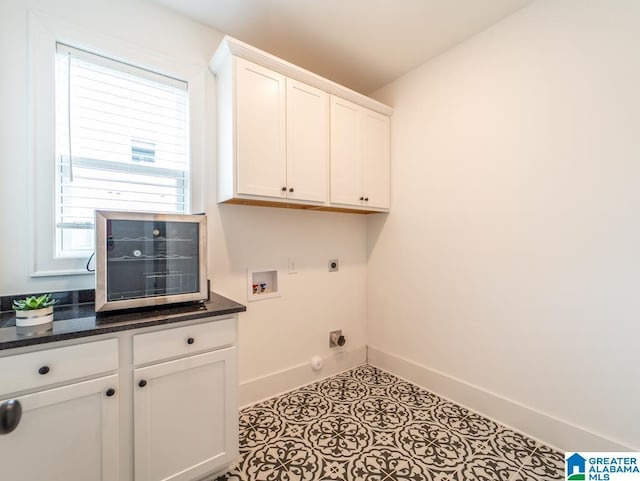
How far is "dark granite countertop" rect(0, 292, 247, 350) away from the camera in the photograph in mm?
1072

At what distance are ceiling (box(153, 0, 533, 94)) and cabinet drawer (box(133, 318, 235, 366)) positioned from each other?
193cm

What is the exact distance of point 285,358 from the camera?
2395 millimetres

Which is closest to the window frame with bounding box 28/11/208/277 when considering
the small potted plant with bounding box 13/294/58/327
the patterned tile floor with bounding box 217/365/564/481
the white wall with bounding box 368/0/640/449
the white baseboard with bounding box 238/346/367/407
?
the small potted plant with bounding box 13/294/58/327

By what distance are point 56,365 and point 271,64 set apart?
6.38 ft

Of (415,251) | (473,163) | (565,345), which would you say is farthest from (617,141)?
(415,251)

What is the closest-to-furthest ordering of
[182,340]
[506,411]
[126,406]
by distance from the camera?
[126,406]
[182,340]
[506,411]

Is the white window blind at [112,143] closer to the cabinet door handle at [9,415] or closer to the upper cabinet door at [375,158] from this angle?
the cabinet door handle at [9,415]

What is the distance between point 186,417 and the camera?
1382 mm

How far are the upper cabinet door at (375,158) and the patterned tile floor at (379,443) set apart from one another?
1.59 metres

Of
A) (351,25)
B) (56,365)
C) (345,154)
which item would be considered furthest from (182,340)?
(351,25)

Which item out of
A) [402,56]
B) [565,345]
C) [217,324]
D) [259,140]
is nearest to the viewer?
[217,324]

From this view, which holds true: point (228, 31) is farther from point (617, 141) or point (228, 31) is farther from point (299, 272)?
point (617, 141)

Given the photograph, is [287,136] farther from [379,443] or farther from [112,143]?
[379,443]

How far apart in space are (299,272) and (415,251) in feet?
3.29
